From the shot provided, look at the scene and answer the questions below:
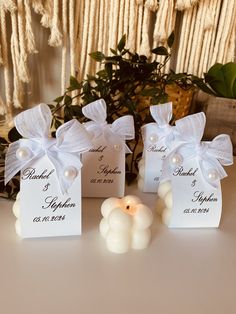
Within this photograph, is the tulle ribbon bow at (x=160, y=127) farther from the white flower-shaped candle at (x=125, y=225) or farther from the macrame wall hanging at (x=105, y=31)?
the macrame wall hanging at (x=105, y=31)

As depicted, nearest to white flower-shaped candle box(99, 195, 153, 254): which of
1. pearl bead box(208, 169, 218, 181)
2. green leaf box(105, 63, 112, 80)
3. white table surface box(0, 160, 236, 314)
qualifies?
white table surface box(0, 160, 236, 314)

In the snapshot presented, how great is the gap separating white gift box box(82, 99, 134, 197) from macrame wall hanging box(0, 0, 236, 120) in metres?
0.30

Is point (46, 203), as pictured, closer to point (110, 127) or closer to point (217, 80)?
point (110, 127)

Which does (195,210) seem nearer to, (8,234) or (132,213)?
(132,213)

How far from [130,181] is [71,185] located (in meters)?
0.25

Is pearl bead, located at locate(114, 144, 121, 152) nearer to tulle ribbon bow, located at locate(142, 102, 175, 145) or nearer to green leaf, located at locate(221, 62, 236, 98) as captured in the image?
tulle ribbon bow, located at locate(142, 102, 175, 145)

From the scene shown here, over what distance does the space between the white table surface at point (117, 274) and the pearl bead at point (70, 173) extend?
109 mm

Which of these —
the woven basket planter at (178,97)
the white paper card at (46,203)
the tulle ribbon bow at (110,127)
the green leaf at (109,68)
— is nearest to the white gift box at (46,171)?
the white paper card at (46,203)

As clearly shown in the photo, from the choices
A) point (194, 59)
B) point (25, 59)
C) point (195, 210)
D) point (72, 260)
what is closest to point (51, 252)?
point (72, 260)

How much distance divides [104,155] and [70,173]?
16 cm

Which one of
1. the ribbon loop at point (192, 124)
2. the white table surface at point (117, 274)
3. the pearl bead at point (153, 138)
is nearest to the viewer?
the white table surface at point (117, 274)

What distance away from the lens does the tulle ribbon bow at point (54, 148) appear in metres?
0.50

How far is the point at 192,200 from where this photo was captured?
58 centimetres

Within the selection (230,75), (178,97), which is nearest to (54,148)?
(178,97)
